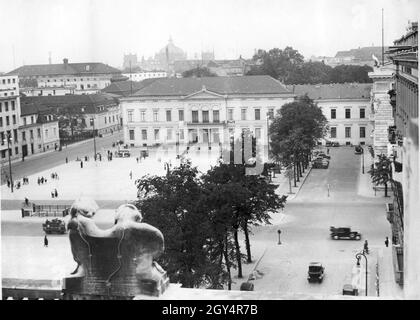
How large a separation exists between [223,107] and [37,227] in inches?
843

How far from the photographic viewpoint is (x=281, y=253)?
18.1 metres

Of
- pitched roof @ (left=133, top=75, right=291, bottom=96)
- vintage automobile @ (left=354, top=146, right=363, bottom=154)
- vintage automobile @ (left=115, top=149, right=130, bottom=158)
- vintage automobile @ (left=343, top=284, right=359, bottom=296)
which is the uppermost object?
pitched roof @ (left=133, top=75, right=291, bottom=96)

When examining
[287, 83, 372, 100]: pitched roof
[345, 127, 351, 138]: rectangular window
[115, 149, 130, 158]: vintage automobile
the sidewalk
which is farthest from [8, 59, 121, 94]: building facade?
the sidewalk

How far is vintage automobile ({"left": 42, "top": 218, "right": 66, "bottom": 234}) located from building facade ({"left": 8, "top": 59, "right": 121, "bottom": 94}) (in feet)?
94.2

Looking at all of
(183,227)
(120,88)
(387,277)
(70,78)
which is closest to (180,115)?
(70,78)

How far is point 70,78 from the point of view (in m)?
54.2

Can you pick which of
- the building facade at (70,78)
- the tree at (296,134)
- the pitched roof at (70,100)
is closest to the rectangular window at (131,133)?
the building facade at (70,78)

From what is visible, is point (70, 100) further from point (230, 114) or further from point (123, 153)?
point (230, 114)

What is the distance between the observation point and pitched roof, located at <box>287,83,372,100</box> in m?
41.2

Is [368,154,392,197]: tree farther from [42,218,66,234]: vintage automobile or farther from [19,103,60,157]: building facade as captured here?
[19,103,60,157]: building facade

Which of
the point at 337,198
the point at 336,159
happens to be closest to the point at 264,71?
the point at 336,159

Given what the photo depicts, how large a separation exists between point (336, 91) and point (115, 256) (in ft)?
123

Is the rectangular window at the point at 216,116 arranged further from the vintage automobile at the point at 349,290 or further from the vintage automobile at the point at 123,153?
the vintage automobile at the point at 349,290
